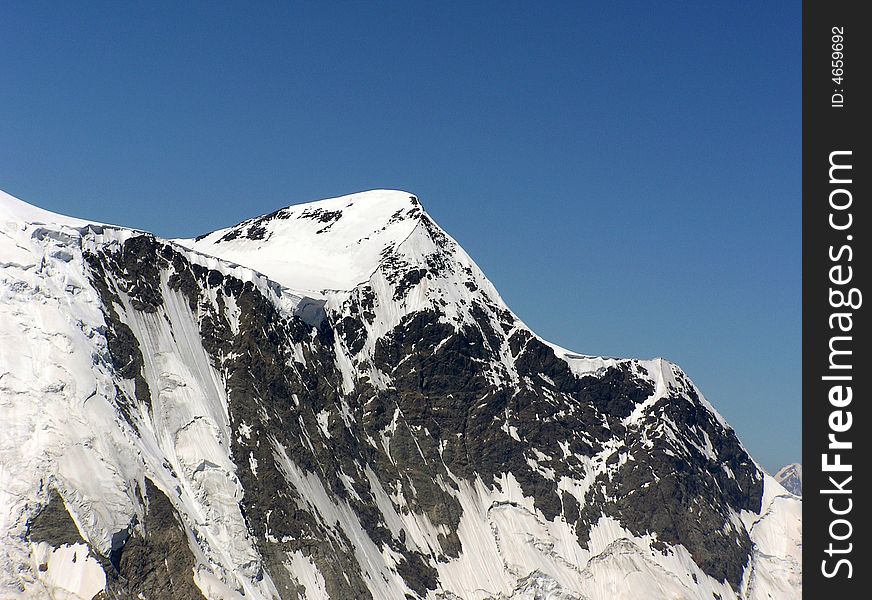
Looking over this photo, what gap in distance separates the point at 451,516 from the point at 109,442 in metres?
55.8

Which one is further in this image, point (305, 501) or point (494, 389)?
point (494, 389)

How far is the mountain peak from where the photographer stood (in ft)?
531

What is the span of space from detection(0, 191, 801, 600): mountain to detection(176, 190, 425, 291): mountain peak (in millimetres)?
542

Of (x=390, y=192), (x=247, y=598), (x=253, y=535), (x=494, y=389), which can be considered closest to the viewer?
(x=247, y=598)

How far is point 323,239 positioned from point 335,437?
44990 mm

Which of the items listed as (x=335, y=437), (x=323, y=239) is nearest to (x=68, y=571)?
(x=335, y=437)

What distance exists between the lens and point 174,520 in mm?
102500

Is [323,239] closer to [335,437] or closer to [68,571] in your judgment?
[335,437]

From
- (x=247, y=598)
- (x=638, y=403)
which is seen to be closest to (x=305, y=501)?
(x=247, y=598)

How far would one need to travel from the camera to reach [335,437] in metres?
139

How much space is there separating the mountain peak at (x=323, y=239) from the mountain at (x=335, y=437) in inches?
21.3

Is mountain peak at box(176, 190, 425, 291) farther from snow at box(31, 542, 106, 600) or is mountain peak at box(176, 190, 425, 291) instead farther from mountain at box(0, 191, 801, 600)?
snow at box(31, 542, 106, 600)

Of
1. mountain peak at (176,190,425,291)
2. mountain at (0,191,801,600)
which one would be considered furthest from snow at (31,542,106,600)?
mountain peak at (176,190,425,291)
